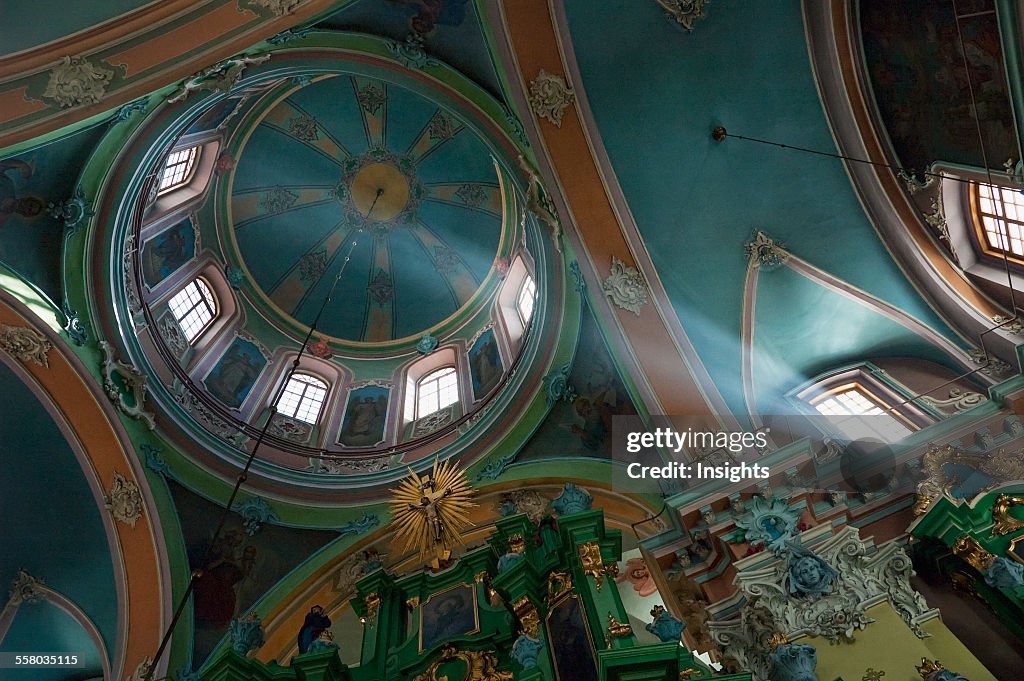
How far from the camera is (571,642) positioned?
26.8ft

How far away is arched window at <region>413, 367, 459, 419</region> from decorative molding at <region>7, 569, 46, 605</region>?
283 inches

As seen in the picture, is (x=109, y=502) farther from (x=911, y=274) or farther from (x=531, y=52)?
(x=911, y=274)

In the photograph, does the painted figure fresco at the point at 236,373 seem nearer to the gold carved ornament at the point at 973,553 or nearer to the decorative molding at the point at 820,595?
the decorative molding at the point at 820,595

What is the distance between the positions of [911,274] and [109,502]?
1227cm

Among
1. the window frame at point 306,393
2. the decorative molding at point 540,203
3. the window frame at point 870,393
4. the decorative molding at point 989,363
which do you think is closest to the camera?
the decorative molding at point 989,363

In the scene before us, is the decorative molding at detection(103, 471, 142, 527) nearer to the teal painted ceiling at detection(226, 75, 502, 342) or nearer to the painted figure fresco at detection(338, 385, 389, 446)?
the painted figure fresco at detection(338, 385, 389, 446)

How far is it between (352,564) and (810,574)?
8.70 meters

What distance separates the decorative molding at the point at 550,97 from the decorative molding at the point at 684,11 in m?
1.64

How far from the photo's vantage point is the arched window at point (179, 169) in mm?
14375

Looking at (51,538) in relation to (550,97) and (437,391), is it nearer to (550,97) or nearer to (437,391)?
(437,391)

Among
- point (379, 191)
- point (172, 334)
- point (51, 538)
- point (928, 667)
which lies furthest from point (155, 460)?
point (928, 667)

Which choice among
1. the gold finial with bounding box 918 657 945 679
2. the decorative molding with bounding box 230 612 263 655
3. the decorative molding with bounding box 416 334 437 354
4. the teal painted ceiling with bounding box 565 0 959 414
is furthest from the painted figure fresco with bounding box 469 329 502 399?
the gold finial with bounding box 918 657 945 679

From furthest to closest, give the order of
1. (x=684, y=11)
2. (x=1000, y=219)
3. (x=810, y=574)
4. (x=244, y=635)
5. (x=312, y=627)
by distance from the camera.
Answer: (x=312, y=627)
(x=244, y=635)
(x=684, y=11)
(x=1000, y=219)
(x=810, y=574)

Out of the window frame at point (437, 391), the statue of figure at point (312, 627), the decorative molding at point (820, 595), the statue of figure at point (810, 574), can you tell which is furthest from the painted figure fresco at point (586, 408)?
the statue of figure at point (810, 574)
